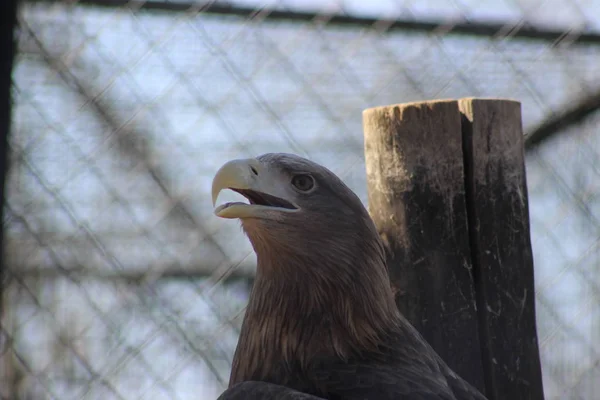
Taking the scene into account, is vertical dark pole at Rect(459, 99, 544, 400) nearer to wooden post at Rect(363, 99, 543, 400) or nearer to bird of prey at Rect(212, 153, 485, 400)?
wooden post at Rect(363, 99, 543, 400)

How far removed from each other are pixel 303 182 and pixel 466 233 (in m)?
0.49

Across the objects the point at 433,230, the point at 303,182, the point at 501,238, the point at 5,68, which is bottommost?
the point at 501,238

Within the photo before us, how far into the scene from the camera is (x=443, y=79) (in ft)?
13.0

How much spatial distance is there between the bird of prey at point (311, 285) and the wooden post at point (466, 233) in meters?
0.18

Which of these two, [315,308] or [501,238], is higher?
[315,308]

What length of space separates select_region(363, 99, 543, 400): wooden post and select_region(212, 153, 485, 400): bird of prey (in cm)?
18

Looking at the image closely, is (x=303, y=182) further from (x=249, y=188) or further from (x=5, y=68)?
(x=5, y=68)

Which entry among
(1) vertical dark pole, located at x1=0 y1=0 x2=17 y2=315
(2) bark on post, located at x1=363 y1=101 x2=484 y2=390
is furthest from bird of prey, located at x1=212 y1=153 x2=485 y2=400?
(1) vertical dark pole, located at x1=0 y1=0 x2=17 y2=315

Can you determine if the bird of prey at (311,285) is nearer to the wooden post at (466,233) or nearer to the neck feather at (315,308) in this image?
the neck feather at (315,308)

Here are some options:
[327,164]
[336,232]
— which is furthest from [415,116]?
[327,164]

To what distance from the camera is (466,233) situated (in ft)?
9.68

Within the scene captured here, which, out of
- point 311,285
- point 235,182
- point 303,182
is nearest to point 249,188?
point 235,182

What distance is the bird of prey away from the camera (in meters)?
2.67

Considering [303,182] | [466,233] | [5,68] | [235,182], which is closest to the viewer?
[235,182]
